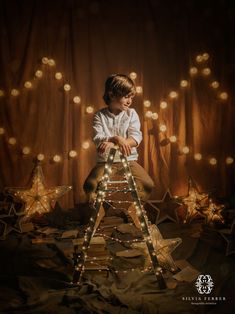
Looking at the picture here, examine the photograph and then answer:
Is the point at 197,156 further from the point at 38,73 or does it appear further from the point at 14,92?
the point at 14,92

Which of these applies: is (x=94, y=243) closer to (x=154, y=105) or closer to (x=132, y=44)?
(x=154, y=105)

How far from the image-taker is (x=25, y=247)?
9.49 feet

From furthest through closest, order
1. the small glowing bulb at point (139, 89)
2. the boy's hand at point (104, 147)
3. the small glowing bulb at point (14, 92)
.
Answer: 1. the small glowing bulb at point (139, 89)
2. the small glowing bulb at point (14, 92)
3. the boy's hand at point (104, 147)

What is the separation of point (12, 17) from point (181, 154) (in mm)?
2546

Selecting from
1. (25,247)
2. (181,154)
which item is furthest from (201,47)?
(25,247)

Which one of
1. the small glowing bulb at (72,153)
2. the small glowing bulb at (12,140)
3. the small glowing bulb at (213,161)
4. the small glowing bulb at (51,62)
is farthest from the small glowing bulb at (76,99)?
the small glowing bulb at (213,161)

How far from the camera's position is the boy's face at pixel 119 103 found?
295 centimetres

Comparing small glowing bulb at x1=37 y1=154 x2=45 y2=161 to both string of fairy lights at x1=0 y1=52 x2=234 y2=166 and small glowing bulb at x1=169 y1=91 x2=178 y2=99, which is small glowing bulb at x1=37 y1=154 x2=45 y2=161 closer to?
string of fairy lights at x1=0 y1=52 x2=234 y2=166

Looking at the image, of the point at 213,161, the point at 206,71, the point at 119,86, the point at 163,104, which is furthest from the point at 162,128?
the point at 119,86

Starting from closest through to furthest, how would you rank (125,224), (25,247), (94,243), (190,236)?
1. (94,243)
2. (25,247)
3. (190,236)
4. (125,224)

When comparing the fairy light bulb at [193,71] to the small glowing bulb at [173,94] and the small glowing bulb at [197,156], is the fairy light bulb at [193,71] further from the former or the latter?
the small glowing bulb at [197,156]

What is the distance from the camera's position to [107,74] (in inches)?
154

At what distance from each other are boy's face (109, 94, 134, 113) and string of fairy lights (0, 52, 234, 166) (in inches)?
35.6

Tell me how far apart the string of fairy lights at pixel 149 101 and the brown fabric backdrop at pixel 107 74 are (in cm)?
3
